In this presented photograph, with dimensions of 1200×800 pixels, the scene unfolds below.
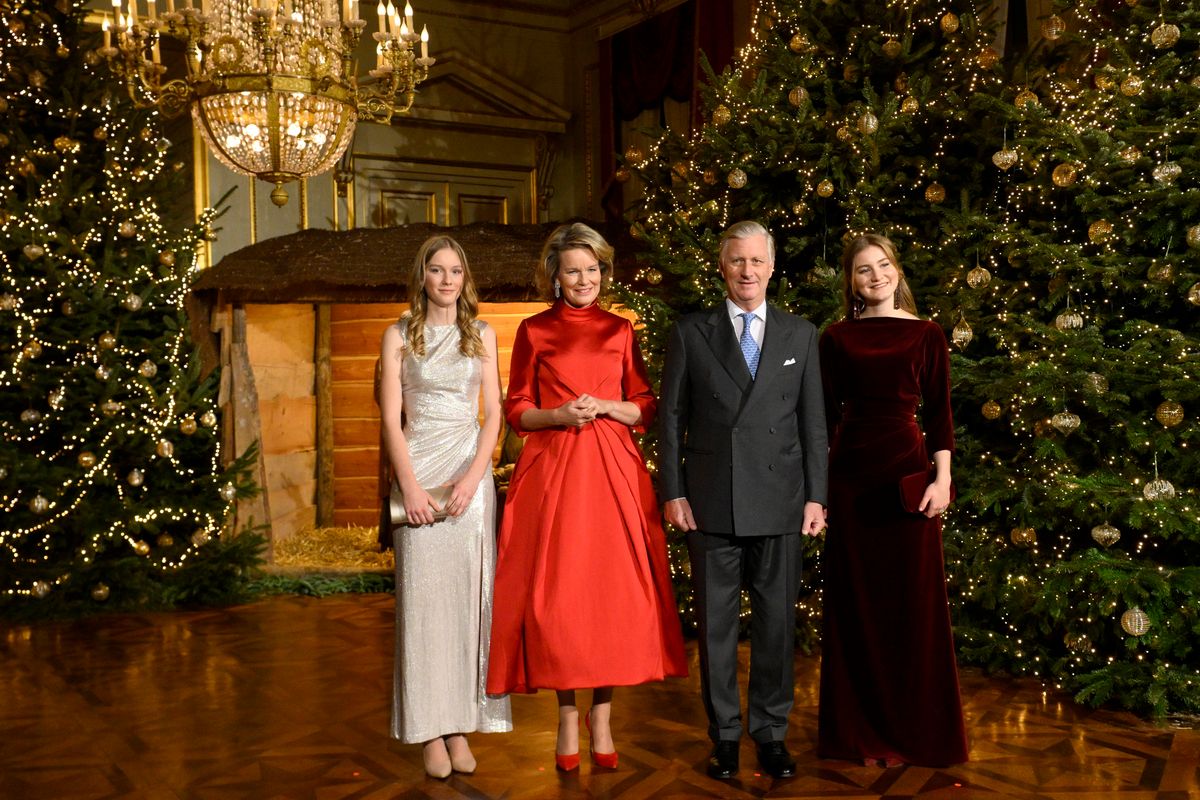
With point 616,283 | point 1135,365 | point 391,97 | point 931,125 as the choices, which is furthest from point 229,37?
point 1135,365

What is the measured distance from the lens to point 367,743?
150 inches

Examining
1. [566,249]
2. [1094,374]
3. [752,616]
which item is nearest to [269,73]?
[566,249]

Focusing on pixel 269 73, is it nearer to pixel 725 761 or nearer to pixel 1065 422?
pixel 725 761

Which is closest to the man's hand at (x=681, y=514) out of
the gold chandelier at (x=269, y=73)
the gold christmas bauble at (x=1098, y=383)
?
the gold christmas bauble at (x=1098, y=383)

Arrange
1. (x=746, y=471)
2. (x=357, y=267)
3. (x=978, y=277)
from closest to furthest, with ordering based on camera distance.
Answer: (x=746, y=471)
(x=978, y=277)
(x=357, y=267)

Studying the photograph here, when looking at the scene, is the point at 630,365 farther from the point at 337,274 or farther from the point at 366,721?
the point at 337,274

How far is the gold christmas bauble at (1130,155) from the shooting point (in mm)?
3961

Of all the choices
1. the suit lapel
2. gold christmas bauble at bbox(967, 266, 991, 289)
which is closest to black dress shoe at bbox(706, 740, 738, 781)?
the suit lapel

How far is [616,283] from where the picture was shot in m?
5.30

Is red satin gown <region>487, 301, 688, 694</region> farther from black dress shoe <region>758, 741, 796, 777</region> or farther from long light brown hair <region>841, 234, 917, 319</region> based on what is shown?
long light brown hair <region>841, 234, 917, 319</region>

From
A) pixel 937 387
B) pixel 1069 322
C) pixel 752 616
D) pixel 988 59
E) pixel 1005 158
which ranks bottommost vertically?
pixel 752 616

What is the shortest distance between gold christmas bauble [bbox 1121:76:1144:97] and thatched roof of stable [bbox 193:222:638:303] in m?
2.80

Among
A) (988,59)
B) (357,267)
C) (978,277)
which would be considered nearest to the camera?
(978,277)

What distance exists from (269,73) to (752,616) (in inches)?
115
